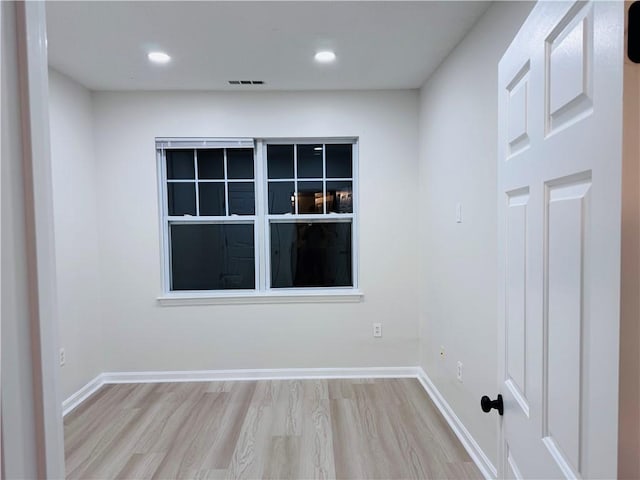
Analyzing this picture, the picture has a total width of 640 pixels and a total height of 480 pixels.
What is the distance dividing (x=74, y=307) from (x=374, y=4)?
304cm

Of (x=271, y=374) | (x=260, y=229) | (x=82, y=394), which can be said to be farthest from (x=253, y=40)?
(x=82, y=394)

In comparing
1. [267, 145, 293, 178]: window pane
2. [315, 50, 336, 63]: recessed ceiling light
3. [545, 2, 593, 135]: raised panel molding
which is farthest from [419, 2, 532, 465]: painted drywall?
[267, 145, 293, 178]: window pane

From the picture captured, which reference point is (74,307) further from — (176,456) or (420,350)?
(420,350)

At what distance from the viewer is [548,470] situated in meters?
0.77

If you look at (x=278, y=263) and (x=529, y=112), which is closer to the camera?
(x=529, y=112)

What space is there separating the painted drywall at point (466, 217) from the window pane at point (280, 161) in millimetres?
1224

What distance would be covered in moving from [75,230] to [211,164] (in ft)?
4.04

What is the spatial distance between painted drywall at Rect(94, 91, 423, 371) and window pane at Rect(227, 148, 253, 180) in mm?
169

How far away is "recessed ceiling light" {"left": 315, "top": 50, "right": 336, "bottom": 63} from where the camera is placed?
241cm

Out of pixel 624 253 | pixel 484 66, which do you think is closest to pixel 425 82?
pixel 484 66

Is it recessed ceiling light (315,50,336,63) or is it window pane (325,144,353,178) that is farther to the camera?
window pane (325,144,353,178)

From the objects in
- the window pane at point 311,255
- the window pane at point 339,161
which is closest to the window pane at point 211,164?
the window pane at point 311,255

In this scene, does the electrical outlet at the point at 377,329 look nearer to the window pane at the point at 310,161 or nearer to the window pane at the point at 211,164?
the window pane at the point at 310,161

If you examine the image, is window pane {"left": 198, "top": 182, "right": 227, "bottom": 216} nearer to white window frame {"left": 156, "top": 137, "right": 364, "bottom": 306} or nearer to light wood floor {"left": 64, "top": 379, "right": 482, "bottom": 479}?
white window frame {"left": 156, "top": 137, "right": 364, "bottom": 306}
